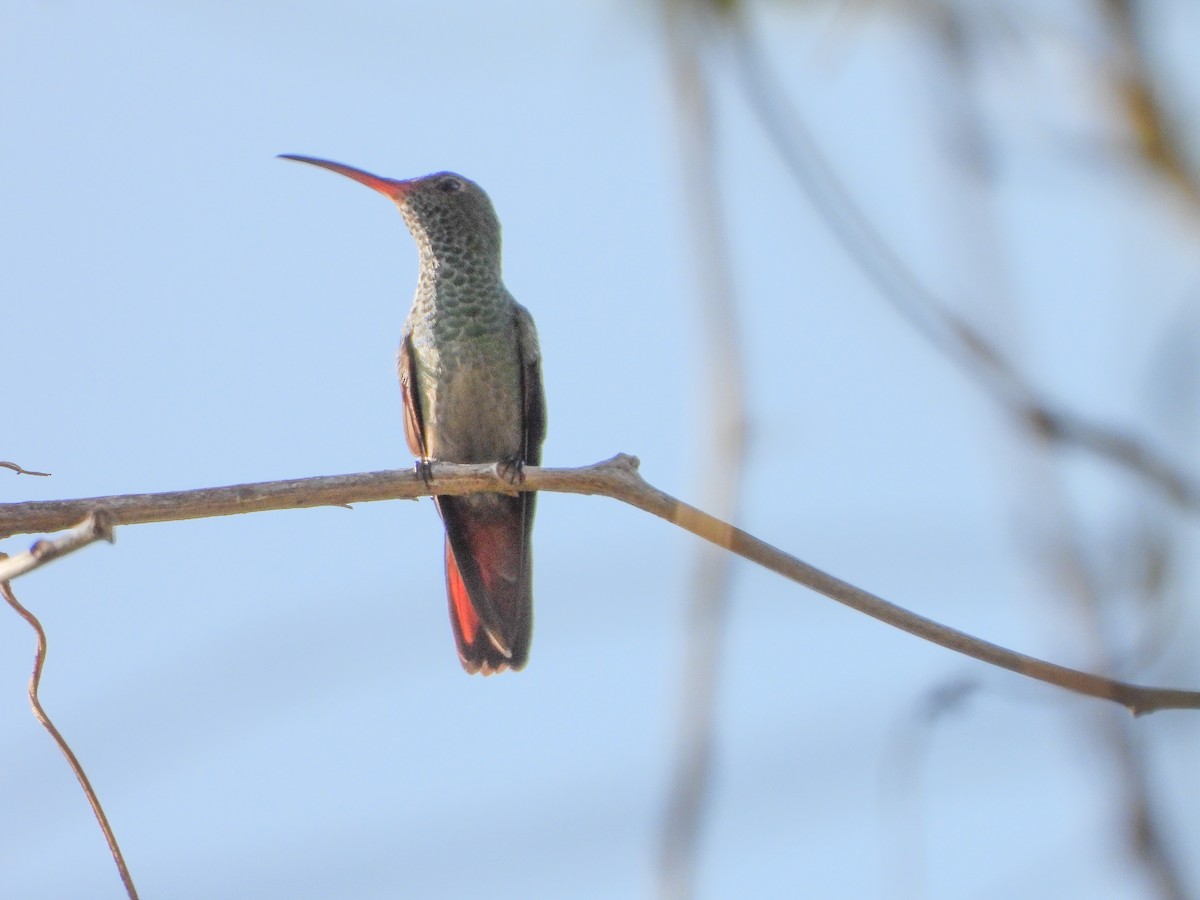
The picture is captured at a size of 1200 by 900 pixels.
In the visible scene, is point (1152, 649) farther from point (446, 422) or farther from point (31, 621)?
point (446, 422)

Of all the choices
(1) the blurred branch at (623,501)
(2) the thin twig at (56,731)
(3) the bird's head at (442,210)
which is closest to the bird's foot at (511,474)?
Answer: (1) the blurred branch at (623,501)

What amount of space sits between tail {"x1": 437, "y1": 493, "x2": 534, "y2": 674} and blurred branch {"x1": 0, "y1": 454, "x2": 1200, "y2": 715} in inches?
78.8

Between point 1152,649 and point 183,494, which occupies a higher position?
point 183,494

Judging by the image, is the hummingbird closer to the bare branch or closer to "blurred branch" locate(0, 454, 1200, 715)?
"blurred branch" locate(0, 454, 1200, 715)

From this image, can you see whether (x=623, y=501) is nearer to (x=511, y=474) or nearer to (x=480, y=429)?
(x=511, y=474)

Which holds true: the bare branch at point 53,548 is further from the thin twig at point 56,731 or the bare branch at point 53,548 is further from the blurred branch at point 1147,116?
the blurred branch at point 1147,116

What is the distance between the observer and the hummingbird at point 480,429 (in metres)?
5.23

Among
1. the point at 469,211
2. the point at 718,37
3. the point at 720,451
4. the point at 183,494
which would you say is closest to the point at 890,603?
the point at 720,451

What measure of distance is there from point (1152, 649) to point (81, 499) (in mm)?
1741

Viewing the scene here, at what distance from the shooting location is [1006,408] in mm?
1838

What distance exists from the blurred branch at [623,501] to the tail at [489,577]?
6.56 feet

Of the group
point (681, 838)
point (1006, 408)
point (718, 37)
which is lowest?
point (681, 838)

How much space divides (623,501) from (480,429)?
2.62m

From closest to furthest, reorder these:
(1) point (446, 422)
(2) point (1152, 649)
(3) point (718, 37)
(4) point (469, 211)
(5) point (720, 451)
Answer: (2) point (1152, 649) < (5) point (720, 451) < (3) point (718, 37) < (1) point (446, 422) < (4) point (469, 211)
